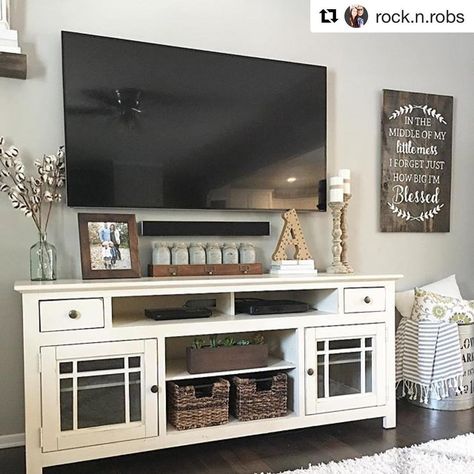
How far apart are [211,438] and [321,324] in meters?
0.69

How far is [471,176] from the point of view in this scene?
3.48m

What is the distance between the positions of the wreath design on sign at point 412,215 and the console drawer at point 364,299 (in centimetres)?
75

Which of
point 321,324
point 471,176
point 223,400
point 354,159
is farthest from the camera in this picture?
point 471,176

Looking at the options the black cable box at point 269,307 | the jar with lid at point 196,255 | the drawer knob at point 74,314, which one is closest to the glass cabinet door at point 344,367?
the black cable box at point 269,307

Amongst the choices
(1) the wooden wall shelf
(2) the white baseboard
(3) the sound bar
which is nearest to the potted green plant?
(3) the sound bar

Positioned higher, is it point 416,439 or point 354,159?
point 354,159

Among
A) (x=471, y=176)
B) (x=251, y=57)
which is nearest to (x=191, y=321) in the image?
(x=251, y=57)

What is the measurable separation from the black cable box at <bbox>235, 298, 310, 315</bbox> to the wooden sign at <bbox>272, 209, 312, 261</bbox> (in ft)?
0.89

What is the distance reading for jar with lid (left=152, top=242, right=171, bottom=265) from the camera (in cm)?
258

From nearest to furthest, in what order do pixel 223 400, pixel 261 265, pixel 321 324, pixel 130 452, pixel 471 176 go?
pixel 130 452, pixel 223 400, pixel 321 324, pixel 261 265, pixel 471 176

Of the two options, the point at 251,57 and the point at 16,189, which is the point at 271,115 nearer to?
the point at 251,57

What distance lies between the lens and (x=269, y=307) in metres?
2.46

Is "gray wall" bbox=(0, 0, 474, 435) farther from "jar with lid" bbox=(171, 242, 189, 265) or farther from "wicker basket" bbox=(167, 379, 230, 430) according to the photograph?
"wicker basket" bbox=(167, 379, 230, 430)

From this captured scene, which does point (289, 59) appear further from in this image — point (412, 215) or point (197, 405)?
point (197, 405)
